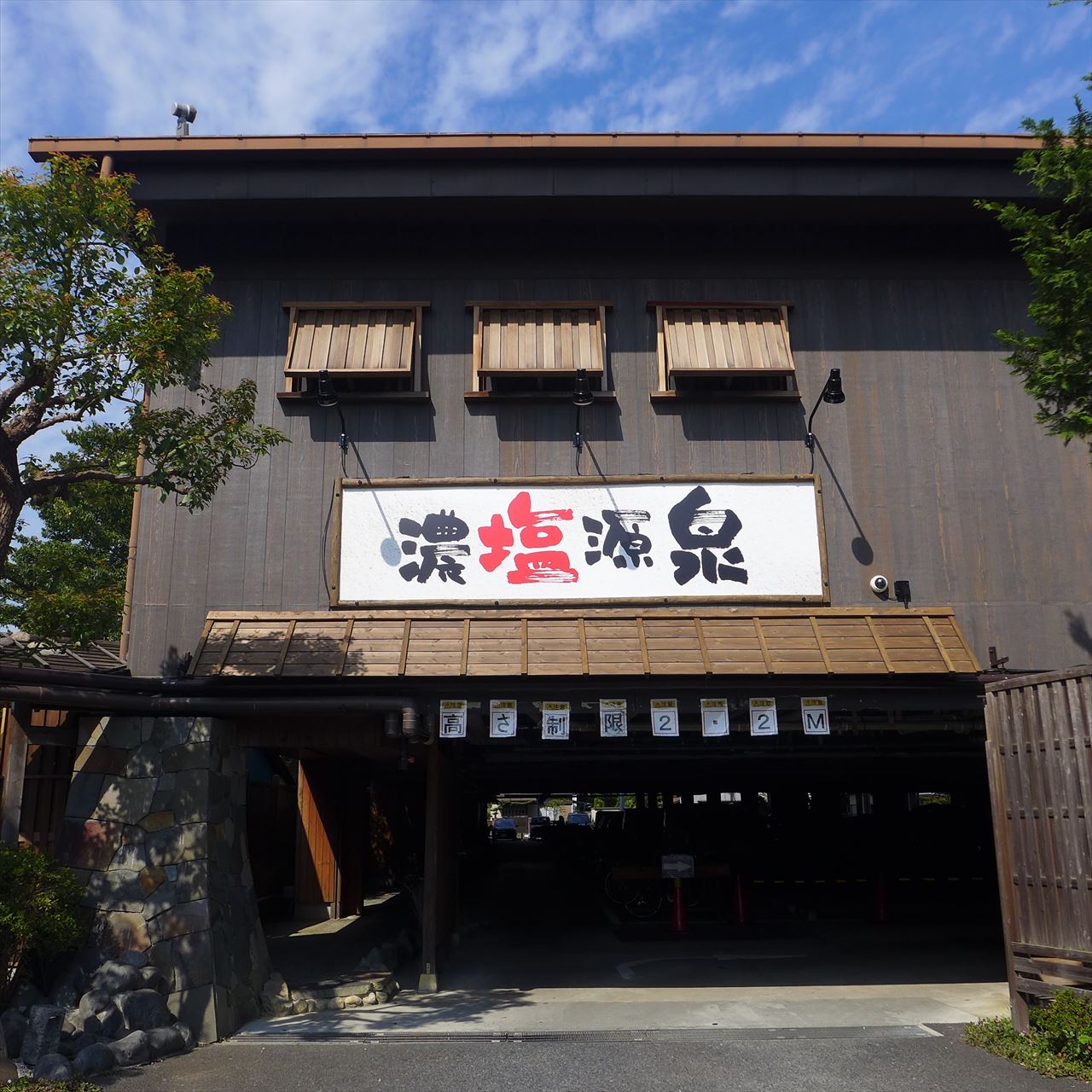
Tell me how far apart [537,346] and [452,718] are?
495 centimetres

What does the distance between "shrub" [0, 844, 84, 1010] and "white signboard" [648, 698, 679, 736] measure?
5.81 meters

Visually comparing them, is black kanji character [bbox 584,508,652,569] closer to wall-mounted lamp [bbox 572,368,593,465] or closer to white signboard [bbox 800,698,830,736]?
wall-mounted lamp [bbox 572,368,593,465]

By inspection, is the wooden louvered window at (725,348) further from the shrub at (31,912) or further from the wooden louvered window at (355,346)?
the shrub at (31,912)

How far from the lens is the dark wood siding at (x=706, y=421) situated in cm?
1183

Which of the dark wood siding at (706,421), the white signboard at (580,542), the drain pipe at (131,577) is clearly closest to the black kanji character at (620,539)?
the white signboard at (580,542)

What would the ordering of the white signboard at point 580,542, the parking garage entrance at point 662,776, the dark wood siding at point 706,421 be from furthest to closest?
the dark wood siding at point 706,421
the white signboard at point 580,542
the parking garage entrance at point 662,776

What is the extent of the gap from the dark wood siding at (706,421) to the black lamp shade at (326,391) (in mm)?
311

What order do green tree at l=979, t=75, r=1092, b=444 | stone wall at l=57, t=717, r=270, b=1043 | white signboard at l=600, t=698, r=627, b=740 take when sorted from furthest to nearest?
white signboard at l=600, t=698, r=627, b=740 < stone wall at l=57, t=717, r=270, b=1043 < green tree at l=979, t=75, r=1092, b=444

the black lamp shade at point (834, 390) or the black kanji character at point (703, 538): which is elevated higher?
the black lamp shade at point (834, 390)

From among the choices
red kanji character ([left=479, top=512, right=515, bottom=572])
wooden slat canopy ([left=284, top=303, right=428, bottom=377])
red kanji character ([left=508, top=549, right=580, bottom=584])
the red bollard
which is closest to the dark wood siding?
wooden slat canopy ([left=284, top=303, right=428, bottom=377])

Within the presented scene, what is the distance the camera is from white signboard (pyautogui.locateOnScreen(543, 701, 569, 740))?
10086mm

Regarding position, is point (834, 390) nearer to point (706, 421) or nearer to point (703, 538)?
point (706, 421)

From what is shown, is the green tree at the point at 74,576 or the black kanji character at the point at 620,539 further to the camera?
the black kanji character at the point at 620,539

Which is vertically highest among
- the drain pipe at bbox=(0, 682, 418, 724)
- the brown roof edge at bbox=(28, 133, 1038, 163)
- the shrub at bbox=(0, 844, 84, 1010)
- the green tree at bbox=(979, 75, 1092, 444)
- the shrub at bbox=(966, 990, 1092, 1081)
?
the brown roof edge at bbox=(28, 133, 1038, 163)
